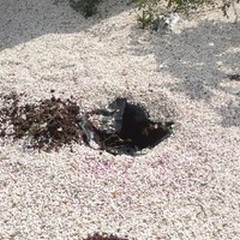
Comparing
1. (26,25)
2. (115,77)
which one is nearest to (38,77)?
(115,77)

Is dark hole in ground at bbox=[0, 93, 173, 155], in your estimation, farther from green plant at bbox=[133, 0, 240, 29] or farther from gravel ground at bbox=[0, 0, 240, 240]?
green plant at bbox=[133, 0, 240, 29]

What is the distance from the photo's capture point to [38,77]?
7.02 meters

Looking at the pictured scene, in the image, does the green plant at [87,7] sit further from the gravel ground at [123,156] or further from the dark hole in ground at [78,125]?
the dark hole in ground at [78,125]

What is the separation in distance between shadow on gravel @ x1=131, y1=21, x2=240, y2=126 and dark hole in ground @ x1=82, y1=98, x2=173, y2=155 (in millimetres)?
617

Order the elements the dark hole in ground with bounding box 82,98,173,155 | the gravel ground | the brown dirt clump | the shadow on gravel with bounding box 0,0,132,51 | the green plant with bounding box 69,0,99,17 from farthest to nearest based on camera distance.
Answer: the green plant with bounding box 69,0,99,17, the shadow on gravel with bounding box 0,0,132,51, the dark hole in ground with bounding box 82,98,173,155, the brown dirt clump, the gravel ground

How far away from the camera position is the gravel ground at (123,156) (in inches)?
198

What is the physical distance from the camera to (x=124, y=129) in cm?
634

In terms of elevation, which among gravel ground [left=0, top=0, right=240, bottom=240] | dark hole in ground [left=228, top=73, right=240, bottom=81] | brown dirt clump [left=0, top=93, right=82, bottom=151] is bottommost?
dark hole in ground [left=228, top=73, right=240, bottom=81]

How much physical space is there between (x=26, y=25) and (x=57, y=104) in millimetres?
2462

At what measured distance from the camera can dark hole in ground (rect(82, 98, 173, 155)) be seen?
6.12m

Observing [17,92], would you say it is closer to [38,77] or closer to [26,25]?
[38,77]

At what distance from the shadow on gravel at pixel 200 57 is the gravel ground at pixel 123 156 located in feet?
0.04

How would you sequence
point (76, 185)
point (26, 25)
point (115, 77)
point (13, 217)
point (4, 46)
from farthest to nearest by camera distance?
point (26, 25) → point (4, 46) → point (115, 77) → point (76, 185) → point (13, 217)

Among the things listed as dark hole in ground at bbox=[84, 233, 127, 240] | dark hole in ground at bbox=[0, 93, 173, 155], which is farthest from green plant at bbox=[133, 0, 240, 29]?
dark hole in ground at bbox=[84, 233, 127, 240]
